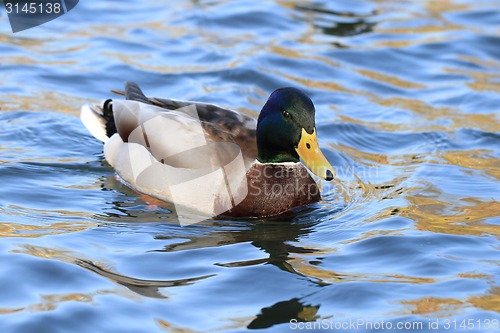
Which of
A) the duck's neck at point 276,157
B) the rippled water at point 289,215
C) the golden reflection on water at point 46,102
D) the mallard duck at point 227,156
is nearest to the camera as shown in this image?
the rippled water at point 289,215

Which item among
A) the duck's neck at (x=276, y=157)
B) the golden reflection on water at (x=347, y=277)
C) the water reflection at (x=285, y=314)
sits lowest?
the golden reflection on water at (x=347, y=277)

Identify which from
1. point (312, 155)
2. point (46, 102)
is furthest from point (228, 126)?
point (46, 102)

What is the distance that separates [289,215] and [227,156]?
658 mm

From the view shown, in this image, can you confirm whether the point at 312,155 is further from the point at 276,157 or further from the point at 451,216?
the point at 451,216

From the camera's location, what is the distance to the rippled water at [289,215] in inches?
214

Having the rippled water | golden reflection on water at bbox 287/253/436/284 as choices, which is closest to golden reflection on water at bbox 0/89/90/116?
the rippled water

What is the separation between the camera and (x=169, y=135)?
7.34m

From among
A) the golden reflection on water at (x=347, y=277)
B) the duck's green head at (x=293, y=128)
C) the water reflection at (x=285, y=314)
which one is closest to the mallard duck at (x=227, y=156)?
the duck's green head at (x=293, y=128)

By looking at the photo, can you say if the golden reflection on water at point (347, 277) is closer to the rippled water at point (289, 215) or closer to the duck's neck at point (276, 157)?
the rippled water at point (289, 215)

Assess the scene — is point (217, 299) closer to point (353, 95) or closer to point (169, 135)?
point (169, 135)

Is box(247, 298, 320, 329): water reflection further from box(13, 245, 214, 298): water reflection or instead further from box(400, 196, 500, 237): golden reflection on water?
box(400, 196, 500, 237): golden reflection on water

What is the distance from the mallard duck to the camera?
691 centimetres

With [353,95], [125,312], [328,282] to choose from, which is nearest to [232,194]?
[328,282]

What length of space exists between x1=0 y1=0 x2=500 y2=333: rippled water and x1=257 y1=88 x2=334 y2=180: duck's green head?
0.48 meters
